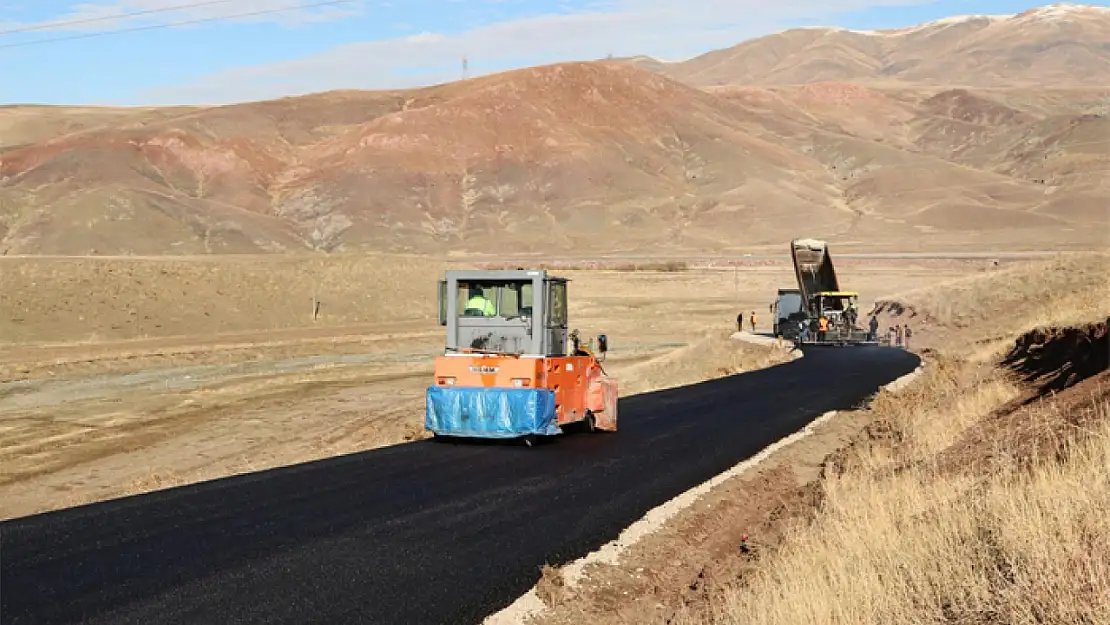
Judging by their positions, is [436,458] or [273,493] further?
[436,458]

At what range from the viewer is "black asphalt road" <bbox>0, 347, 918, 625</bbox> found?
932cm

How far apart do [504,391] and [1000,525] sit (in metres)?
11.0

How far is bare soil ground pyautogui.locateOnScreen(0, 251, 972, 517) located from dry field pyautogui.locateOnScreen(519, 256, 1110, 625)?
8911mm

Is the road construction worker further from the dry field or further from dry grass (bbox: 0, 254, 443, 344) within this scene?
dry grass (bbox: 0, 254, 443, 344)

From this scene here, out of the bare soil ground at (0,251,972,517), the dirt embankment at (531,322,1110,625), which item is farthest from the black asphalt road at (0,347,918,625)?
the bare soil ground at (0,251,972,517)

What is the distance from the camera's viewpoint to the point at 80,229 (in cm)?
13550

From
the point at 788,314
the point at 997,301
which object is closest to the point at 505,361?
the point at 788,314

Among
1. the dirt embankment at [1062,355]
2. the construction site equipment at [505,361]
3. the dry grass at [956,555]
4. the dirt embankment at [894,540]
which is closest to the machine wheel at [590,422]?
the construction site equipment at [505,361]

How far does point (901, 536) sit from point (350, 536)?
5569mm

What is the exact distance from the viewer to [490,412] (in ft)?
62.2

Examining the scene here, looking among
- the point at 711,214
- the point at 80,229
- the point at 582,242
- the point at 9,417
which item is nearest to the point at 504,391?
the point at 9,417

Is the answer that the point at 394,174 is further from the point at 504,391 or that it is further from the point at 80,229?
the point at 504,391

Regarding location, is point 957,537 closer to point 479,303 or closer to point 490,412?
point 490,412

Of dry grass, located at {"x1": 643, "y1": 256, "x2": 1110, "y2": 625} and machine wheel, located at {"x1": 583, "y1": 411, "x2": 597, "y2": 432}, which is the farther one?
machine wheel, located at {"x1": 583, "y1": 411, "x2": 597, "y2": 432}
